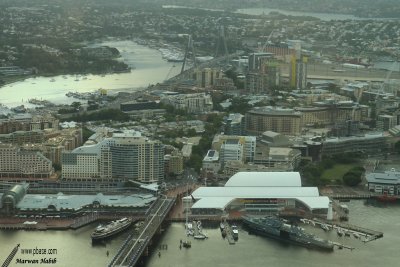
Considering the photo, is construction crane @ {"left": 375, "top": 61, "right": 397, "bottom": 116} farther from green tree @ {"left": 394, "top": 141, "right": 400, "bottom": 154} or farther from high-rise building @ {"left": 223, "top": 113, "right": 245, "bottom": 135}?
high-rise building @ {"left": 223, "top": 113, "right": 245, "bottom": 135}

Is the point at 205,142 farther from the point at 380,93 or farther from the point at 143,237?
the point at 380,93

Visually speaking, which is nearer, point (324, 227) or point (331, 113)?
Result: point (324, 227)

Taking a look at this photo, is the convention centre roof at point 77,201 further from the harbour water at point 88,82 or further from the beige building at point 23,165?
the harbour water at point 88,82

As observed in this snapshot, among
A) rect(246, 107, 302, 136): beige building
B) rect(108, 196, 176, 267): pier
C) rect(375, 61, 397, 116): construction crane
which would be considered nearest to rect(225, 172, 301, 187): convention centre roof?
rect(108, 196, 176, 267): pier

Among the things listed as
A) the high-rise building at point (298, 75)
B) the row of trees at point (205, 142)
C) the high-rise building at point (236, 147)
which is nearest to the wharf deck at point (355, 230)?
the high-rise building at point (236, 147)

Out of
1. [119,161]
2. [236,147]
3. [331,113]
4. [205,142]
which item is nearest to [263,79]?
[331,113]

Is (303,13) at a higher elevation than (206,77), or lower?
higher

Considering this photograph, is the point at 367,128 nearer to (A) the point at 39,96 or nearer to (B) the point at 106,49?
(A) the point at 39,96
